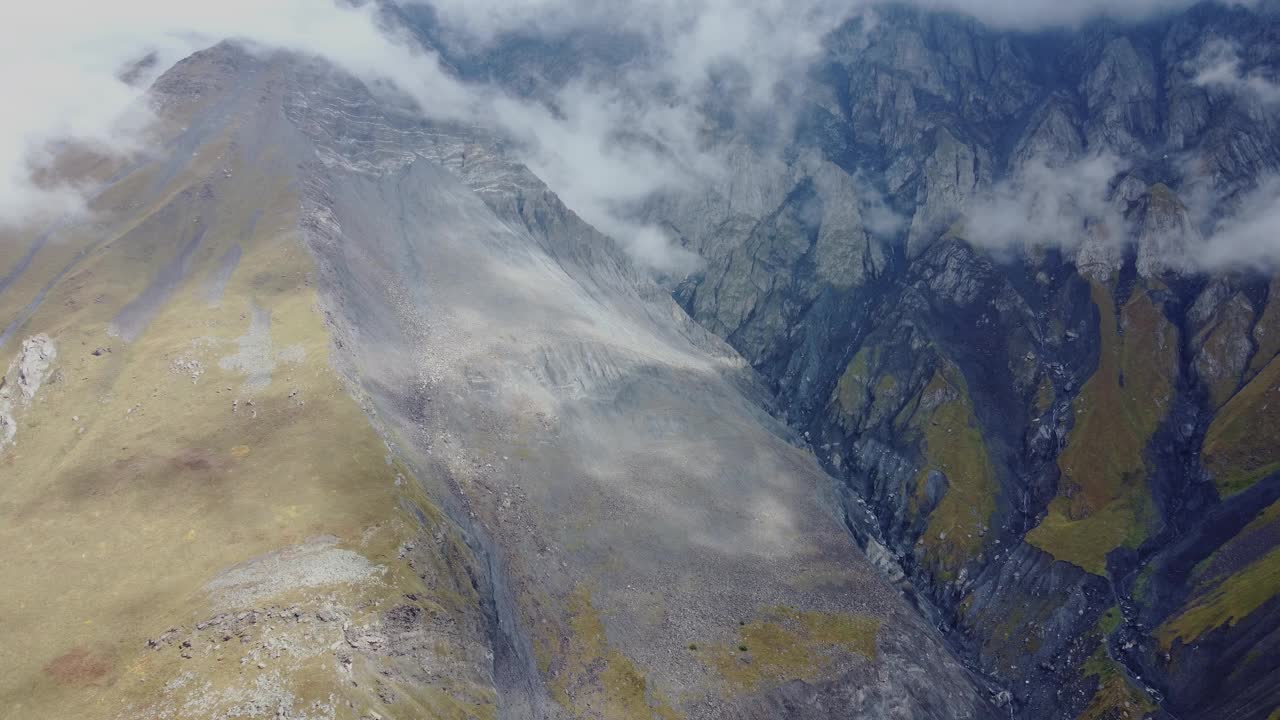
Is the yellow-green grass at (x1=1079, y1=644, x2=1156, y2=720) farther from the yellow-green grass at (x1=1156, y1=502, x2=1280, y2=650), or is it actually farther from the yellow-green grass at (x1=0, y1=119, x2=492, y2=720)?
the yellow-green grass at (x1=0, y1=119, x2=492, y2=720)

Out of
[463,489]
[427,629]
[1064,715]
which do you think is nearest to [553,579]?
[463,489]

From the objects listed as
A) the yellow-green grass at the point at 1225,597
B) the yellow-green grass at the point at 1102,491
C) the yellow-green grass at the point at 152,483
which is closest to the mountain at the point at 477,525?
the yellow-green grass at the point at 152,483

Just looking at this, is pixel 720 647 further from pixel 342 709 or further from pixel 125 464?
pixel 125 464

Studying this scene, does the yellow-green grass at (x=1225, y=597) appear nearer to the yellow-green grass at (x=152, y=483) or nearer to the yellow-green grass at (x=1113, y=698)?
the yellow-green grass at (x=1113, y=698)

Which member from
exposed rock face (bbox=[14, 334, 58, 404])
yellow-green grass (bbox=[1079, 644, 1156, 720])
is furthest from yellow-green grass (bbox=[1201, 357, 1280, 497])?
exposed rock face (bbox=[14, 334, 58, 404])

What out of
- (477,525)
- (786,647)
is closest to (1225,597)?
(786,647)
